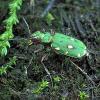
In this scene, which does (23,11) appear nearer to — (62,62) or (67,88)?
(62,62)

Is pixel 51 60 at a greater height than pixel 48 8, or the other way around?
pixel 48 8

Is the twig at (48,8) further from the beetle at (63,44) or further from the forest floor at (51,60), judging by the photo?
the beetle at (63,44)

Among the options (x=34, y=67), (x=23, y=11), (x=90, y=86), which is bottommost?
(x=90, y=86)

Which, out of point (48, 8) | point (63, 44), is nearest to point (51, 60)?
point (63, 44)

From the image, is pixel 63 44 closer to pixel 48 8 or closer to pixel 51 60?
pixel 51 60

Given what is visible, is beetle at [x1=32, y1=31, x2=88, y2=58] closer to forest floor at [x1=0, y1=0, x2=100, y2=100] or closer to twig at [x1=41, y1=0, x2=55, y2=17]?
forest floor at [x1=0, y1=0, x2=100, y2=100]

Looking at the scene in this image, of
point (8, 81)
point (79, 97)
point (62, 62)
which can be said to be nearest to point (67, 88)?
point (79, 97)
